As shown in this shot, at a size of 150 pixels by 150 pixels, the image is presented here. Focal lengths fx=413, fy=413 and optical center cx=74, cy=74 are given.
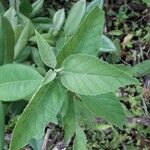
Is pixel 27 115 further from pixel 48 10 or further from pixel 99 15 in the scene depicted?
pixel 48 10

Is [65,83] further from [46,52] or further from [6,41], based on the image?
[6,41]

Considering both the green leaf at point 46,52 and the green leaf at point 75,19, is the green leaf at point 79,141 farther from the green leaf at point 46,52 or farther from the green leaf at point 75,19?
the green leaf at point 75,19

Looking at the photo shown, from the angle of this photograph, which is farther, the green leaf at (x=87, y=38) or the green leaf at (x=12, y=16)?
the green leaf at (x=12, y=16)

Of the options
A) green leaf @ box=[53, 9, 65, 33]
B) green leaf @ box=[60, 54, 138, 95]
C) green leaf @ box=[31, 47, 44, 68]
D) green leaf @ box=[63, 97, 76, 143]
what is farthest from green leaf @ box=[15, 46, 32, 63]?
green leaf @ box=[60, 54, 138, 95]

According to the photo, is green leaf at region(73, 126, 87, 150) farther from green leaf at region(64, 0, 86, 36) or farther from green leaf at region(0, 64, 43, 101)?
green leaf at region(64, 0, 86, 36)

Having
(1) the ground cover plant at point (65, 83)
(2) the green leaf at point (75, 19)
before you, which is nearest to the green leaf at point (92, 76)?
(1) the ground cover plant at point (65, 83)

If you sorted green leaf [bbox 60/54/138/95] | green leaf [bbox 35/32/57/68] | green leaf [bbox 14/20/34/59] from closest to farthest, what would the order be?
1. green leaf [bbox 60/54/138/95]
2. green leaf [bbox 35/32/57/68]
3. green leaf [bbox 14/20/34/59]

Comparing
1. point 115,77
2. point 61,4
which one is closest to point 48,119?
point 115,77
